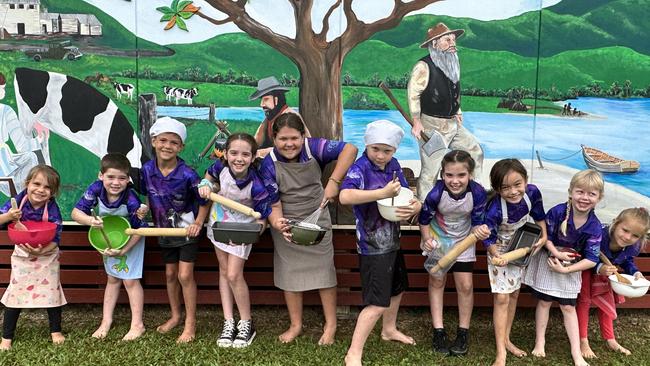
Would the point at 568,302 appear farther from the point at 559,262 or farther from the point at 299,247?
the point at 299,247

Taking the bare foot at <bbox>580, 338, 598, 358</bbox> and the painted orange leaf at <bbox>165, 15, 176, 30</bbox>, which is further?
the painted orange leaf at <bbox>165, 15, 176, 30</bbox>

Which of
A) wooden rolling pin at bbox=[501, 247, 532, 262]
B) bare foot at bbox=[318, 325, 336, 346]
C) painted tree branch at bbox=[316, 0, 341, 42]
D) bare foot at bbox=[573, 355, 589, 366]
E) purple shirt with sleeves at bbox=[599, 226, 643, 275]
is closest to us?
wooden rolling pin at bbox=[501, 247, 532, 262]

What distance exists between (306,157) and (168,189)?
1.03 m

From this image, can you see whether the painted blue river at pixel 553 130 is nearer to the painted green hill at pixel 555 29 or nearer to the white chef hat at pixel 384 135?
the painted green hill at pixel 555 29

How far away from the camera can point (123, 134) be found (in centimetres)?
412

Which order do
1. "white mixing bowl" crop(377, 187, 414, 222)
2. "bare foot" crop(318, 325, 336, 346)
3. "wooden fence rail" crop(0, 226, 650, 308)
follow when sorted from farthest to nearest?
"wooden fence rail" crop(0, 226, 650, 308) → "bare foot" crop(318, 325, 336, 346) → "white mixing bowl" crop(377, 187, 414, 222)

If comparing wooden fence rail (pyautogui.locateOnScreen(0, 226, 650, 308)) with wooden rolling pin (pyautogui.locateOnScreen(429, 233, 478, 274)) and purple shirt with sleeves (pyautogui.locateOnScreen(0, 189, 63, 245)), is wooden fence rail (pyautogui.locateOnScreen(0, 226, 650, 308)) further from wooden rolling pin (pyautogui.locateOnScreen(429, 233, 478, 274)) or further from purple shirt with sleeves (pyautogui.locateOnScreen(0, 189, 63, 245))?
wooden rolling pin (pyautogui.locateOnScreen(429, 233, 478, 274))

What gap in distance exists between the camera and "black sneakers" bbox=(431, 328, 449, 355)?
3736 mm

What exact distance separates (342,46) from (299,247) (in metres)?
1.59

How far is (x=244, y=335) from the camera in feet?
12.4

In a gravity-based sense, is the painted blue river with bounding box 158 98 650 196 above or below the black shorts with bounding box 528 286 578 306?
above

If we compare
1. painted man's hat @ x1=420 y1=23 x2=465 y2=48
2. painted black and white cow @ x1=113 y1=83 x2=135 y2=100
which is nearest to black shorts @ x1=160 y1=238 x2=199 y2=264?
painted black and white cow @ x1=113 y1=83 x2=135 y2=100

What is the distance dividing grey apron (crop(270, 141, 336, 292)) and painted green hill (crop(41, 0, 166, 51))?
1448 mm

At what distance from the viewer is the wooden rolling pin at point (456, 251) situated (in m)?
3.33
